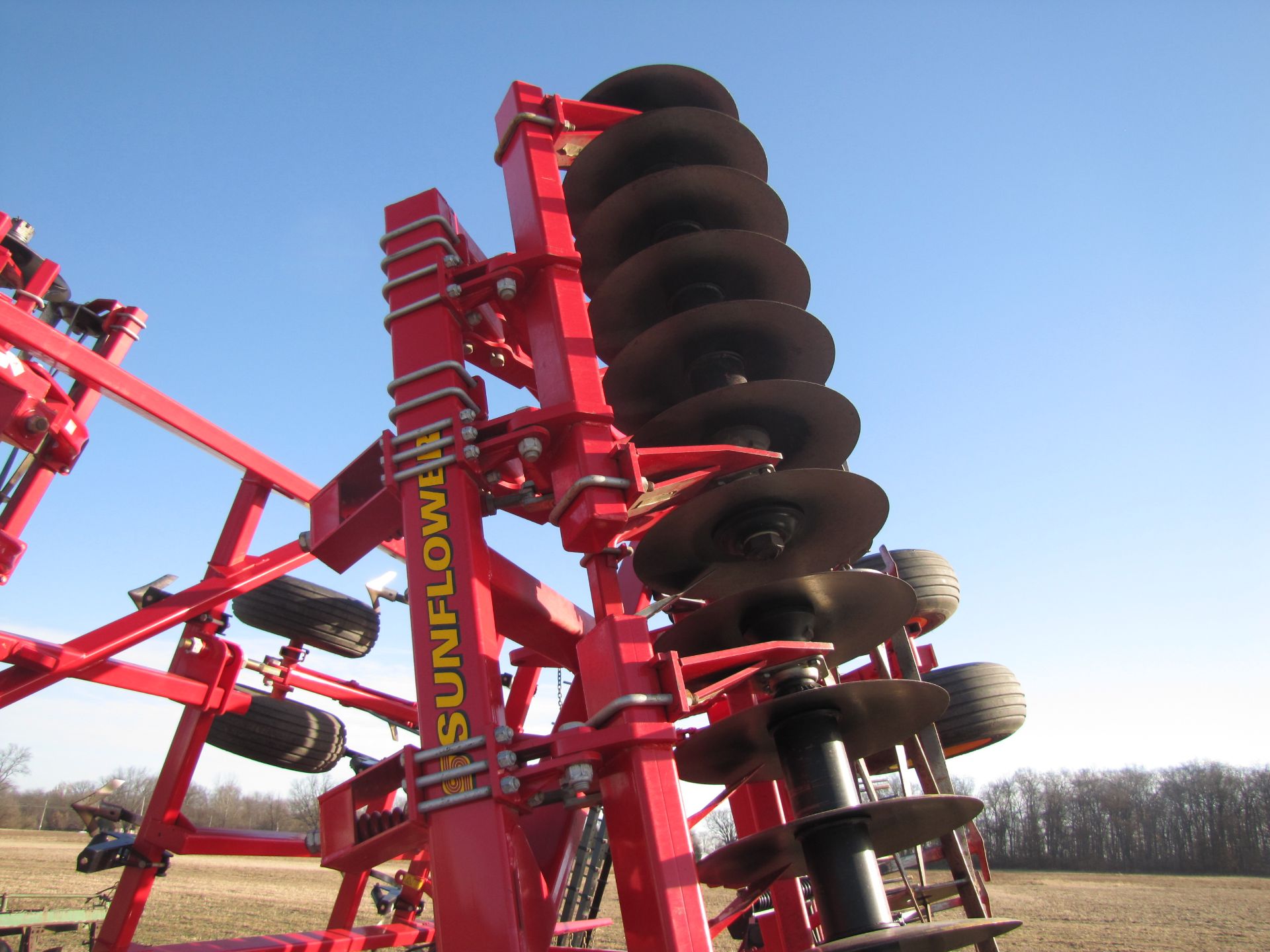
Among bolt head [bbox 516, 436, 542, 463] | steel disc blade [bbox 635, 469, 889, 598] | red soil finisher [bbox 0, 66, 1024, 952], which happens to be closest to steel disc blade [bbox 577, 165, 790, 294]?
red soil finisher [bbox 0, 66, 1024, 952]

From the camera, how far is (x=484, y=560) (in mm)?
3027

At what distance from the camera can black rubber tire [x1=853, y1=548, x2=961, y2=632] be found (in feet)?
21.2

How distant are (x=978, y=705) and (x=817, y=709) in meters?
3.44

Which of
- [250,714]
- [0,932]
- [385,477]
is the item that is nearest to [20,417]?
[250,714]

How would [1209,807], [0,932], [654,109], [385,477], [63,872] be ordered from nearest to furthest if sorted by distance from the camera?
[385,477]
[654,109]
[0,932]
[63,872]
[1209,807]

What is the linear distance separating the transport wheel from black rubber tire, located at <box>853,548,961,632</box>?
1.58ft

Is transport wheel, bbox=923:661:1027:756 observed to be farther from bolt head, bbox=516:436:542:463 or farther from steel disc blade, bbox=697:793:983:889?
bolt head, bbox=516:436:542:463

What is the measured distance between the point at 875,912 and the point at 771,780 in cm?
127

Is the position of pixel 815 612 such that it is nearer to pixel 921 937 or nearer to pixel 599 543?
pixel 599 543

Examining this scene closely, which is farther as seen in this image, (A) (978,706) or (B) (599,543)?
(A) (978,706)

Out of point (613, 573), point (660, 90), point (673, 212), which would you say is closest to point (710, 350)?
point (673, 212)

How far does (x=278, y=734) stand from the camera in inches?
239

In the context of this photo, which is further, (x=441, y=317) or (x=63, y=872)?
(x=63, y=872)

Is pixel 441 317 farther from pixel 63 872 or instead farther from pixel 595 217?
pixel 63 872
